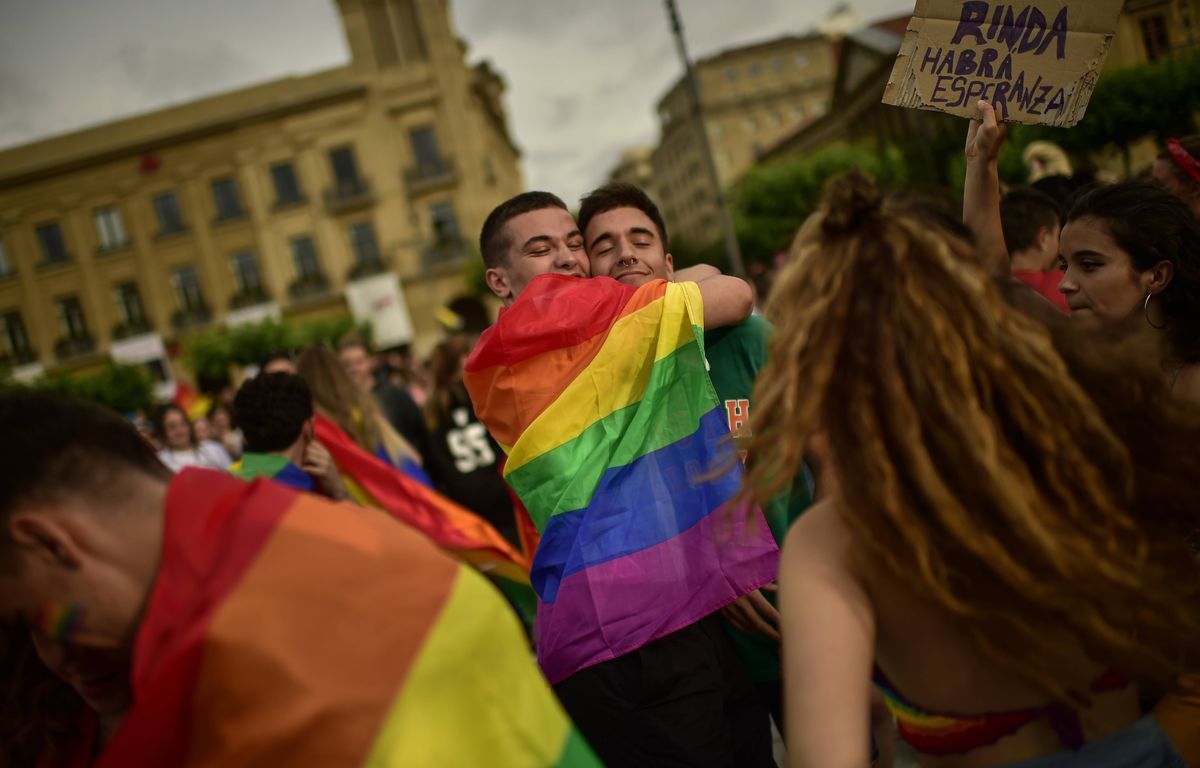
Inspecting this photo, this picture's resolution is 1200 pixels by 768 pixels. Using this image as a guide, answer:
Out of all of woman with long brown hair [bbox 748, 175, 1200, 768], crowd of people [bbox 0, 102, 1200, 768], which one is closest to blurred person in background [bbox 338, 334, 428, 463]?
crowd of people [bbox 0, 102, 1200, 768]

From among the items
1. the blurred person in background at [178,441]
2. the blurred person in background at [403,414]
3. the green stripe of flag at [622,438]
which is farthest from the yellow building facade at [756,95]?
the green stripe of flag at [622,438]

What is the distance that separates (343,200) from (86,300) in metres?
12.9

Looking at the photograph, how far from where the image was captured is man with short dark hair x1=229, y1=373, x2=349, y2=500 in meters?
3.50

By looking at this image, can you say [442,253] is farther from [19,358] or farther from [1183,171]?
[1183,171]

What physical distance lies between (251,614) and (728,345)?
186cm

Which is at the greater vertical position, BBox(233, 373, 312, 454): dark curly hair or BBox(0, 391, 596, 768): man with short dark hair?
BBox(233, 373, 312, 454): dark curly hair

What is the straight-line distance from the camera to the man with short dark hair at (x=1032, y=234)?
381cm

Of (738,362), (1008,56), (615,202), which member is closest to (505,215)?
(615,202)

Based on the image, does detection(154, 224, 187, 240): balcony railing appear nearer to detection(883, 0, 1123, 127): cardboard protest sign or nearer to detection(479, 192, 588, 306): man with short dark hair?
detection(479, 192, 588, 306): man with short dark hair

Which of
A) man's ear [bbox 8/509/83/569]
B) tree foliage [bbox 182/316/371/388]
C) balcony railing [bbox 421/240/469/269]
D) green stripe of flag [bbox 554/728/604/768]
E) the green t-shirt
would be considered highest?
balcony railing [bbox 421/240/469/269]

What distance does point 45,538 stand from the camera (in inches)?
47.1

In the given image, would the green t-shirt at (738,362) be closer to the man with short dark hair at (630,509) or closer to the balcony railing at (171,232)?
the man with short dark hair at (630,509)

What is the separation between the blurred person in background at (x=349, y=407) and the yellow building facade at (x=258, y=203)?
30661 mm

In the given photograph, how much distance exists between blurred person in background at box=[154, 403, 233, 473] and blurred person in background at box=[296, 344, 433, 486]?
11.7ft
